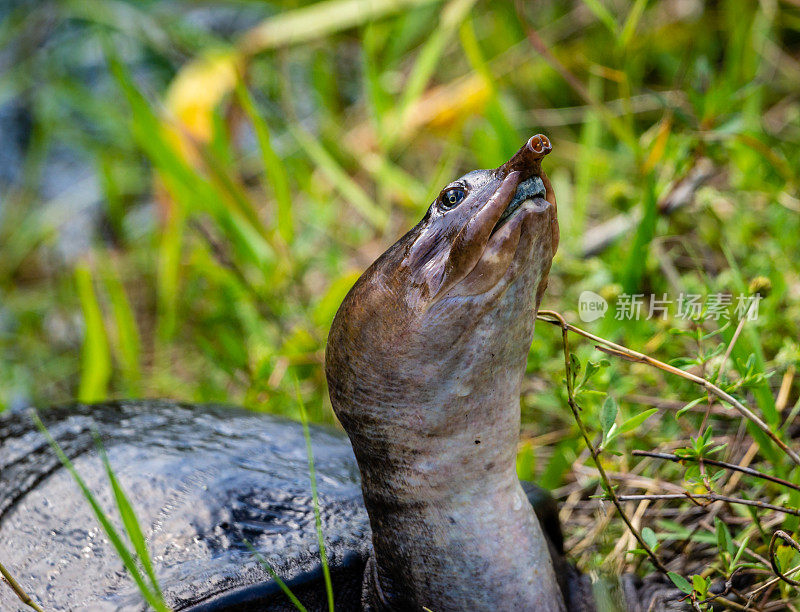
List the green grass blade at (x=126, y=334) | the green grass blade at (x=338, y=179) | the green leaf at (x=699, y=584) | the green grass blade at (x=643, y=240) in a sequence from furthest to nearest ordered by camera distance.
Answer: the green grass blade at (x=338, y=179) < the green grass blade at (x=126, y=334) < the green grass blade at (x=643, y=240) < the green leaf at (x=699, y=584)

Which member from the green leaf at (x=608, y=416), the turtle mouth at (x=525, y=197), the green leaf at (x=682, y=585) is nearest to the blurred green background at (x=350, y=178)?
the green leaf at (x=608, y=416)

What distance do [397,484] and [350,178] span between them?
236cm

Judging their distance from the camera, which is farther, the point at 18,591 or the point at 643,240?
the point at 643,240

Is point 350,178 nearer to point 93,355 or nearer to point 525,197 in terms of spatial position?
point 93,355

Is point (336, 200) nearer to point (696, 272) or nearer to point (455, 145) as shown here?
point (455, 145)

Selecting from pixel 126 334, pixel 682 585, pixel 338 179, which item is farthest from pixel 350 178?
pixel 682 585

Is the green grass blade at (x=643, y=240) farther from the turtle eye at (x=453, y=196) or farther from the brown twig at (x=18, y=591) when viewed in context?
the brown twig at (x=18, y=591)

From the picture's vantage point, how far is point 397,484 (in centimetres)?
112

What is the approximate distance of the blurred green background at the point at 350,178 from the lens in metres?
1.93

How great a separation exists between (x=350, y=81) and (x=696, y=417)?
9.38 ft

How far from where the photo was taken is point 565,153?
3.23m

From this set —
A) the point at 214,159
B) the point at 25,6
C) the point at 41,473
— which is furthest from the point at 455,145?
the point at 25,6

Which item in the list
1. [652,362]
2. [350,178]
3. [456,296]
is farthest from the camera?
[350,178]

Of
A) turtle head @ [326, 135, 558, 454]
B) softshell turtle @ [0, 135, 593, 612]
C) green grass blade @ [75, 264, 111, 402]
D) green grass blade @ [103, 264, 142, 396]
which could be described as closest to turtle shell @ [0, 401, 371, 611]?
softshell turtle @ [0, 135, 593, 612]
